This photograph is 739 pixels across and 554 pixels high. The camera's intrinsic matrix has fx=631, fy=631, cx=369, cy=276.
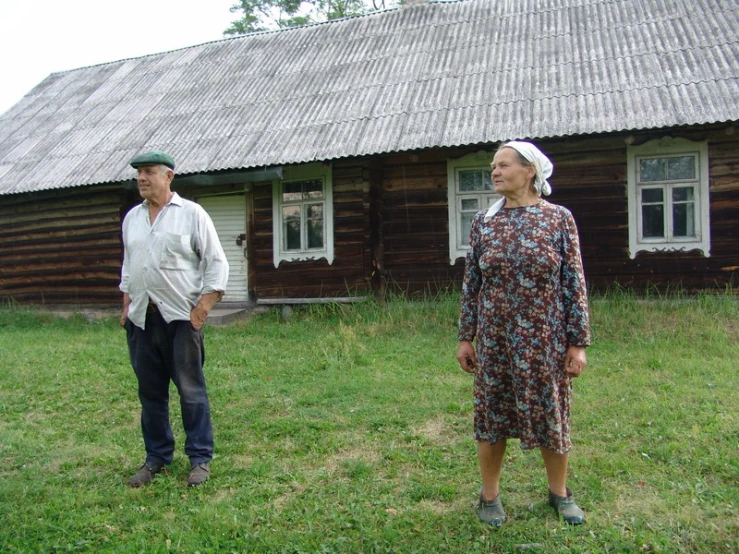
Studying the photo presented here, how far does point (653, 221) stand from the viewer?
8.53m

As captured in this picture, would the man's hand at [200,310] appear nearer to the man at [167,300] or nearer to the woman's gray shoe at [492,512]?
the man at [167,300]

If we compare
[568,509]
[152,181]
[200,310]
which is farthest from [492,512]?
[152,181]

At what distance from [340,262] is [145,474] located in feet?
21.1

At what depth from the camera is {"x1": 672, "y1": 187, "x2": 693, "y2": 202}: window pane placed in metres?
8.36

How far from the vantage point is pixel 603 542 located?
2.68 m

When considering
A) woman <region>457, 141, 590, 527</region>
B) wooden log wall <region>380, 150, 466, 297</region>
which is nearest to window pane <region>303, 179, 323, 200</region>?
wooden log wall <region>380, 150, 466, 297</region>

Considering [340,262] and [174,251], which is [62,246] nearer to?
[340,262]

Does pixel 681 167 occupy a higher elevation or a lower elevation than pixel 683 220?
higher

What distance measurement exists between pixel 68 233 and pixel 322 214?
5.27m

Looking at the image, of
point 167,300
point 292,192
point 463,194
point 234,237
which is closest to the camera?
point 167,300

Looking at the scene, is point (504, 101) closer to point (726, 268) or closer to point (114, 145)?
point (726, 268)

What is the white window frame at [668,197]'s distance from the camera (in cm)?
823

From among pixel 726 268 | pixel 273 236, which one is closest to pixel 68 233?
pixel 273 236

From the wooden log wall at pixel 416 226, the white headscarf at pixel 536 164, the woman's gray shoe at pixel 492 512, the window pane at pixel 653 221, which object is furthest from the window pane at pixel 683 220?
the woman's gray shoe at pixel 492 512
